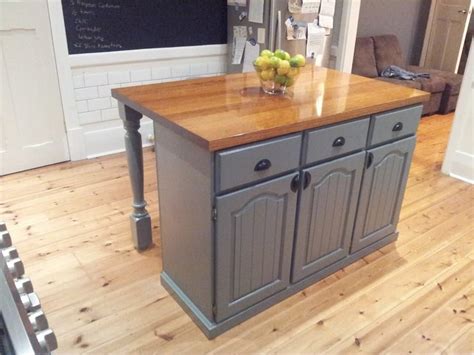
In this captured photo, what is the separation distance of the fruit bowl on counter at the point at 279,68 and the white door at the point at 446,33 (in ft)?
15.5

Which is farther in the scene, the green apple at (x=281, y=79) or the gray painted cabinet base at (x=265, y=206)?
the green apple at (x=281, y=79)

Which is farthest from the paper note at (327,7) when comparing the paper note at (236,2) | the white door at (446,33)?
the white door at (446,33)

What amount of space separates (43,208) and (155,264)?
1024 millimetres

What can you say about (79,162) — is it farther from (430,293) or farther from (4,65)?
(430,293)

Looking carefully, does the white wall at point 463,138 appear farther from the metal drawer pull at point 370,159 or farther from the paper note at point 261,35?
the metal drawer pull at point 370,159

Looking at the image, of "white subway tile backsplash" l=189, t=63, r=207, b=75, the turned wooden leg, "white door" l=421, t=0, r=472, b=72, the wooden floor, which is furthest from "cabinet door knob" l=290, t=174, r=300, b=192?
"white door" l=421, t=0, r=472, b=72

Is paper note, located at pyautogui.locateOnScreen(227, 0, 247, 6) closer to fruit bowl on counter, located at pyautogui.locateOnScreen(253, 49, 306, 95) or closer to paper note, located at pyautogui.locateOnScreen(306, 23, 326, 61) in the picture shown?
paper note, located at pyautogui.locateOnScreen(306, 23, 326, 61)

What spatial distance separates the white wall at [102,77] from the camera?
3148 millimetres

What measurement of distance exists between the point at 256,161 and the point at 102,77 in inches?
89.5

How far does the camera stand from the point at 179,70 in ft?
12.1

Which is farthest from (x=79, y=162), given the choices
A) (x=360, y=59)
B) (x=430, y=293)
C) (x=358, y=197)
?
(x=360, y=59)

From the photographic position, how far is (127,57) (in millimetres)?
3361

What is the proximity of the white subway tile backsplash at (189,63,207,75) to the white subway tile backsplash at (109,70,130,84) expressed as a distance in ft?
1.94

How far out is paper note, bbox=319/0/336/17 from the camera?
3.46 metres
